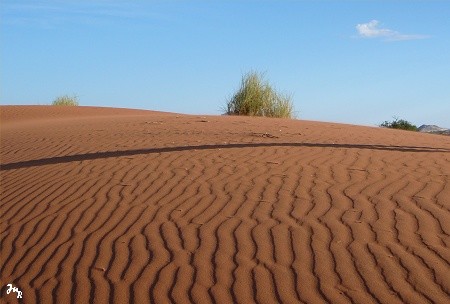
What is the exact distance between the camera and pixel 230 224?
281 inches

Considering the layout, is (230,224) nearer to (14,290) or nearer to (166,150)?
(14,290)

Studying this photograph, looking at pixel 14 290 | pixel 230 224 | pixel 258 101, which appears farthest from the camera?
pixel 258 101

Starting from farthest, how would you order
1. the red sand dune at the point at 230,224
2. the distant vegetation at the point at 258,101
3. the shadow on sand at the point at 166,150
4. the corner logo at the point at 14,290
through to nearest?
the distant vegetation at the point at 258,101
the shadow on sand at the point at 166,150
the corner logo at the point at 14,290
the red sand dune at the point at 230,224

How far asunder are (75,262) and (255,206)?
2053mm

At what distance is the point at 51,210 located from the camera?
27.3 feet

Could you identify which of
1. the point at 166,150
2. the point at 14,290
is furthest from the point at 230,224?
the point at 166,150

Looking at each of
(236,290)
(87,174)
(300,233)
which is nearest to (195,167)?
(87,174)

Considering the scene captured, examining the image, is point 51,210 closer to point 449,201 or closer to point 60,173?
point 60,173

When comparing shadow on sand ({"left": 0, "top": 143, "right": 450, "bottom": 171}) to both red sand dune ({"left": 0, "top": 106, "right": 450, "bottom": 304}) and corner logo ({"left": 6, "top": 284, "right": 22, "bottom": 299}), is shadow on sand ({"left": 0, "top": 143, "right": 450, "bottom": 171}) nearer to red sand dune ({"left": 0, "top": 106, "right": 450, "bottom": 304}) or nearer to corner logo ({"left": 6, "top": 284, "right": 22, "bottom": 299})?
red sand dune ({"left": 0, "top": 106, "right": 450, "bottom": 304})

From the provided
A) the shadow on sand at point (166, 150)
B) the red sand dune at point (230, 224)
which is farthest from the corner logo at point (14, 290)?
the shadow on sand at point (166, 150)

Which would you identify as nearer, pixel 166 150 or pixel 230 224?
pixel 230 224

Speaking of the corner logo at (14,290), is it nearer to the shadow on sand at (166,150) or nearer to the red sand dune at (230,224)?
the red sand dune at (230,224)

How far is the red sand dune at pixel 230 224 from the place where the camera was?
5.74 metres

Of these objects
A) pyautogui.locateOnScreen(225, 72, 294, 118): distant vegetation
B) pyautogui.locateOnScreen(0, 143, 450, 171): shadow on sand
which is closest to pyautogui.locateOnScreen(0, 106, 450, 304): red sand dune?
pyautogui.locateOnScreen(0, 143, 450, 171): shadow on sand
